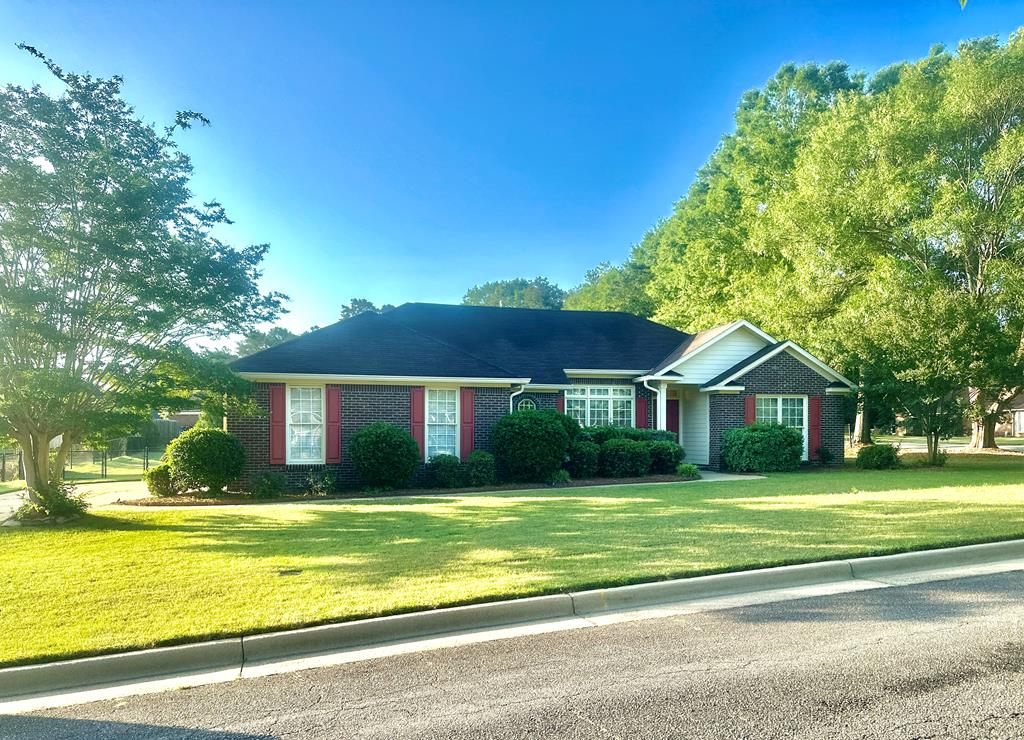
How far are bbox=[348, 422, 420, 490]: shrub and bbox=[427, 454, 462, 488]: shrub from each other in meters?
0.67

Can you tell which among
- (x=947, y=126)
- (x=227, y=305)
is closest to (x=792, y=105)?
(x=947, y=126)

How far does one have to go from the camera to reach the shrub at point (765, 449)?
1903cm

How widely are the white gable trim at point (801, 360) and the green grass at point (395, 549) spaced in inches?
267

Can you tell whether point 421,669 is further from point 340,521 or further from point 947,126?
point 947,126

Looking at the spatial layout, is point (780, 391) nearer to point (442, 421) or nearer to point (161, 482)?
point (442, 421)

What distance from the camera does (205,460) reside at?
1441 cm

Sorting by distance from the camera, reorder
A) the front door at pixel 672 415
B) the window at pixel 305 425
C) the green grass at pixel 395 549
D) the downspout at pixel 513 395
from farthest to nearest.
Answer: the front door at pixel 672 415 → the downspout at pixel 513 395 → the window at pixel 305 425 → the green grass at pixel 395 549

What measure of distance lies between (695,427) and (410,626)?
1726 cm

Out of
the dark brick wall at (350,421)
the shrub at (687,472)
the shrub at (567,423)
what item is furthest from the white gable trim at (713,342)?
the dark brick wall at (350,421)

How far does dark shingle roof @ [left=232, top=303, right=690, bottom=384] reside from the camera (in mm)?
16656

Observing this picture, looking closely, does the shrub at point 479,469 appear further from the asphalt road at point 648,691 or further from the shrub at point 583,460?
the asphalt road at point 648,691

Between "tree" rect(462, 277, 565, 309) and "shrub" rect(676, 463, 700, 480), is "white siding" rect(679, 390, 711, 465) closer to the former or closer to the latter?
"shrub" rect(676, 463, 700, 480)

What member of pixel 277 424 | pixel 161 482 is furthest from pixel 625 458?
pixel 161 482

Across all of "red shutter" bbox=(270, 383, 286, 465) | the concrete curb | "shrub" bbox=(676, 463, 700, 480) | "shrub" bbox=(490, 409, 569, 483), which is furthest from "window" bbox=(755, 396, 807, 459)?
"red shutter" bbox=(270, 383, 286, 465)
